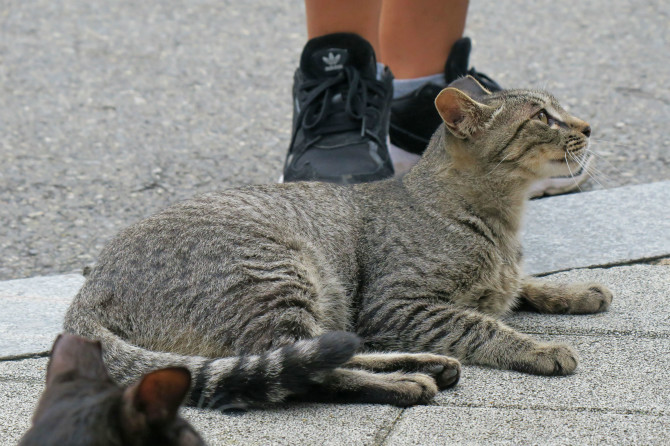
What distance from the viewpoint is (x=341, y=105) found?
13.6 ft

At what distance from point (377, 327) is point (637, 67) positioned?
15.2 ft

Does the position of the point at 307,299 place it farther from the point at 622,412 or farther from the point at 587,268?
the point at 587,268

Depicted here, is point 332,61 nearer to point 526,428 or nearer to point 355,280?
point 355,280

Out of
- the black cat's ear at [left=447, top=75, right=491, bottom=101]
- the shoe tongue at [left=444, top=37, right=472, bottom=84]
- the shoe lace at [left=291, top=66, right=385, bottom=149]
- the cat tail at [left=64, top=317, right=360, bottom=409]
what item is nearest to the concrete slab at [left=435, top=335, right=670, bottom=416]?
the cat tail at [left=64, top=317, right=360, bottom=409]

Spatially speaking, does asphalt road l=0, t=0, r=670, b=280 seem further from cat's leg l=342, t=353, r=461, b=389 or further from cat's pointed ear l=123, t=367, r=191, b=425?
cat's pointed ear l=123, t=367, r=191, b=425

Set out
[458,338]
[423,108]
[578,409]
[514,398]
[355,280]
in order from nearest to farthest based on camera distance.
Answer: [578,409], [514,398], [458,338], [355,280], [423,108]

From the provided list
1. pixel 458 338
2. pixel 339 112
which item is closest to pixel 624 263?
pixel 458 338

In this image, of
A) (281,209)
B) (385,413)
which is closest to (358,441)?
(385,413)

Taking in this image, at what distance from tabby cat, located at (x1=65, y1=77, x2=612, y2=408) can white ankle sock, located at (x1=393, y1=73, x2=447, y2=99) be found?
3.52 ft

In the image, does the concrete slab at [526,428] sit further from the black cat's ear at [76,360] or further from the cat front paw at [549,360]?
the black cat's ear at [76,360]

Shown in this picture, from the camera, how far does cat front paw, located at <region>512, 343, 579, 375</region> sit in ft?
8.73

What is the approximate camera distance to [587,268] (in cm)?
365

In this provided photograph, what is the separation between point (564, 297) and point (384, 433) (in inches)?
47.9

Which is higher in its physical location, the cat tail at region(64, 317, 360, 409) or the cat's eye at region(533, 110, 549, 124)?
the cat's eye at region(533, 110, 549, 124)
